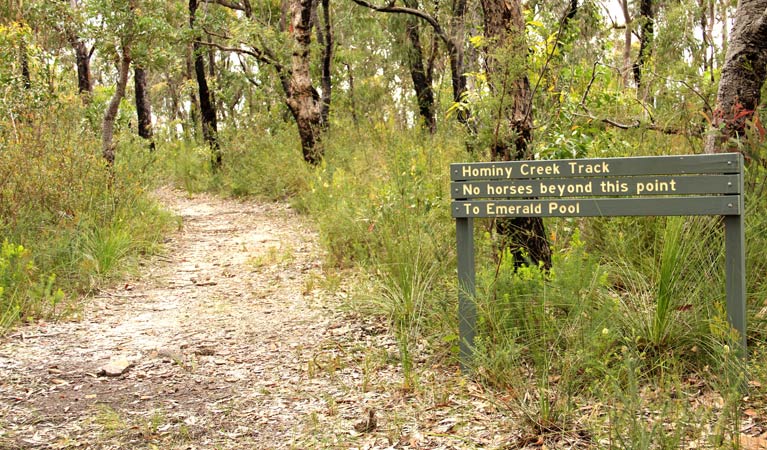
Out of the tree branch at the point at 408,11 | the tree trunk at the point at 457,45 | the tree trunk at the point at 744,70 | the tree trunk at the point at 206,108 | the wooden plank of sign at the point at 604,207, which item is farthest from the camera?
the tree trunk at the point at 206,108

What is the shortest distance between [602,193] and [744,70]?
7.88ft

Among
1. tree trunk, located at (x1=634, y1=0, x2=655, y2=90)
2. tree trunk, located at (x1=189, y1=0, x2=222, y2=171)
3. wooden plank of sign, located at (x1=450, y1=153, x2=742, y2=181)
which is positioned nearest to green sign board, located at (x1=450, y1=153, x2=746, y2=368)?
wooden plank of sign, located at (x1=450, y1=153, x2=742, y2=181)

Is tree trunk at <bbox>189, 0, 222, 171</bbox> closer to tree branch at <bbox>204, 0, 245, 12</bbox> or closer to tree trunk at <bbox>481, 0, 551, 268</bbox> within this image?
tree branch at <bbox>204, 0, 245, 12</bbox>

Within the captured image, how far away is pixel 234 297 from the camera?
6512mm

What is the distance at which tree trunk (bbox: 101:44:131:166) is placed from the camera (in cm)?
959

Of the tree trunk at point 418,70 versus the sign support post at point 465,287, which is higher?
the tree trunk at point 418,70

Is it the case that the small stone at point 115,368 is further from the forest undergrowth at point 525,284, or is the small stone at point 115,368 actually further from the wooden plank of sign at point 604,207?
the wooden plank of sign at point 604,207

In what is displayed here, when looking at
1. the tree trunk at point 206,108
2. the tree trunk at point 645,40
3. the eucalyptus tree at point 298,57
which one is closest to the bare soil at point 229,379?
the eucalyptus tree at point 298,57

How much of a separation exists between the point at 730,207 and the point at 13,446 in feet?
12.4

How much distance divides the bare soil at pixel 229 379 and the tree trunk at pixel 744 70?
9.04 feet

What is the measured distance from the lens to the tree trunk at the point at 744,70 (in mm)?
5172

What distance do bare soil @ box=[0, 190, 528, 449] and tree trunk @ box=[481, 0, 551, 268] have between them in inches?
43.0

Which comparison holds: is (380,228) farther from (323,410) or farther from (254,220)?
(254,220)

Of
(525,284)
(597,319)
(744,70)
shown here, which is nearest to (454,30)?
(744,70)
